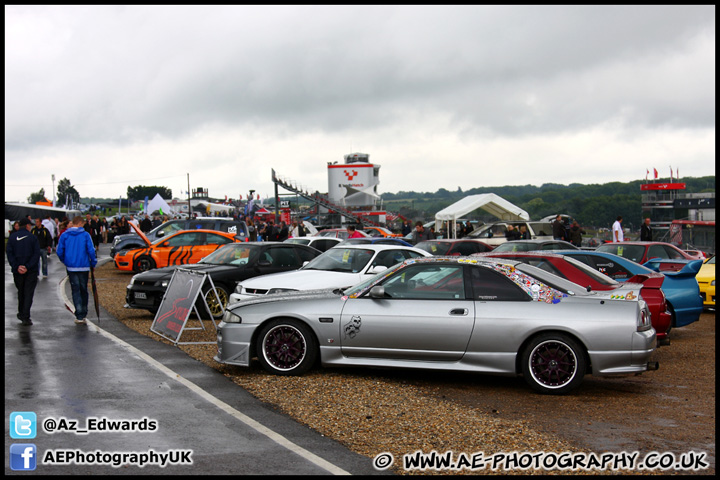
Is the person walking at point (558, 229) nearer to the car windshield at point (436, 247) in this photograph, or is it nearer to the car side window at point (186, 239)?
the car windshield at point (436, 247)

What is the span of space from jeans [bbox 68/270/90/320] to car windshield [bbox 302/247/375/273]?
391 centimetres

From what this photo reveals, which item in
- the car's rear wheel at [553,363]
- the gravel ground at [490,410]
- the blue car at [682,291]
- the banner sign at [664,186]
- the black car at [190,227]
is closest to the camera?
the gravel ground at [490,410]

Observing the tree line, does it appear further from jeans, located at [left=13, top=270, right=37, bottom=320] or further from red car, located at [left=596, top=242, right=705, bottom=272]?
jeans, located at [left=13, top=270, right=37, bottom=320]

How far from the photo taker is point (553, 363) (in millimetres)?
7613

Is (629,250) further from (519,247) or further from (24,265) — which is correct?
(24,265)

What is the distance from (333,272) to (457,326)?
5.17 metres

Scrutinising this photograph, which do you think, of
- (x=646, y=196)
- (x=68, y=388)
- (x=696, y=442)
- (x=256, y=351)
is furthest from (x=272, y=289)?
(x=646, y=196)

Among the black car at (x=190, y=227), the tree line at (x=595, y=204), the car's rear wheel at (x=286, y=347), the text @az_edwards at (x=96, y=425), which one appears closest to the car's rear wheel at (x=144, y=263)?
the black car at (x=190, y=227)

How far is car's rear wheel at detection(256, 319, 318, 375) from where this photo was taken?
8211mm

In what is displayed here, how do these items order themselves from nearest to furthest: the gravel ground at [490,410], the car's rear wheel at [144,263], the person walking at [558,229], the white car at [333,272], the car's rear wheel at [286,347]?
the gravel ground at [490,410] → the car's rear wheel at [286,347] → the white car at [333,272] → the car's rear wheel at [144,263] → the person walking at [558,229]

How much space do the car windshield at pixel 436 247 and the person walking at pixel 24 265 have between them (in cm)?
1084

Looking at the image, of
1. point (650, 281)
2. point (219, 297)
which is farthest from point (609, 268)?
point (219, 297)

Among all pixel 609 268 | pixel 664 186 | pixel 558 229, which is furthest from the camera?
pixel 664 186

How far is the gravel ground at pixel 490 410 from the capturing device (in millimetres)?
5750
